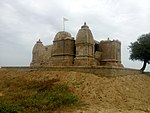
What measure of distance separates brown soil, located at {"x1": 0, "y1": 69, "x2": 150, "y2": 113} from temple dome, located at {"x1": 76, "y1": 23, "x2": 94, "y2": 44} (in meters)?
4.91

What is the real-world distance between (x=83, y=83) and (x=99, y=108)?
173 inches

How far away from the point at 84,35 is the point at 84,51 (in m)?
1.76

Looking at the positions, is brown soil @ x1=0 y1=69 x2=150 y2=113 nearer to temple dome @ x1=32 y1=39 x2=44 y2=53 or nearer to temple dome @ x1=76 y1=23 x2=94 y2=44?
temple dome @ x1=76 y1=23 x2=94 y2=44

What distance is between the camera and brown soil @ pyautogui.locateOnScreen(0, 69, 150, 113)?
14.0 meters

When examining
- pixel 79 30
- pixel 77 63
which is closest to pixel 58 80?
pixel 77 63

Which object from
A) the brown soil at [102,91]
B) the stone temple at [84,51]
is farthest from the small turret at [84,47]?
the brown soil at [102,91]

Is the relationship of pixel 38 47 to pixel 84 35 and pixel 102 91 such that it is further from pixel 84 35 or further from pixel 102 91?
pixel 102 91

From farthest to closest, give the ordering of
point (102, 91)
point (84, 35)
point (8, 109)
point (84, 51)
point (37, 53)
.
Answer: point (37, 53), point (84, 35), point (84, 51), point (102, 91), point (8, 109)

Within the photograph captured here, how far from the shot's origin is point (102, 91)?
55.0ft

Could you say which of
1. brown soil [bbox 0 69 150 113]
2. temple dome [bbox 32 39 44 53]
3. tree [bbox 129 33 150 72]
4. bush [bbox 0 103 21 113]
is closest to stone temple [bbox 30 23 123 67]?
brown soil [bbox 0 69 150 113]

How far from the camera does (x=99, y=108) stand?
1361cm

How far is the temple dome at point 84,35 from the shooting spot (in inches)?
930

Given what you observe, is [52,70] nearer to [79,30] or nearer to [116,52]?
[79,30]

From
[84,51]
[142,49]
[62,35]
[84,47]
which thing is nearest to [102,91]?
[84,51]
